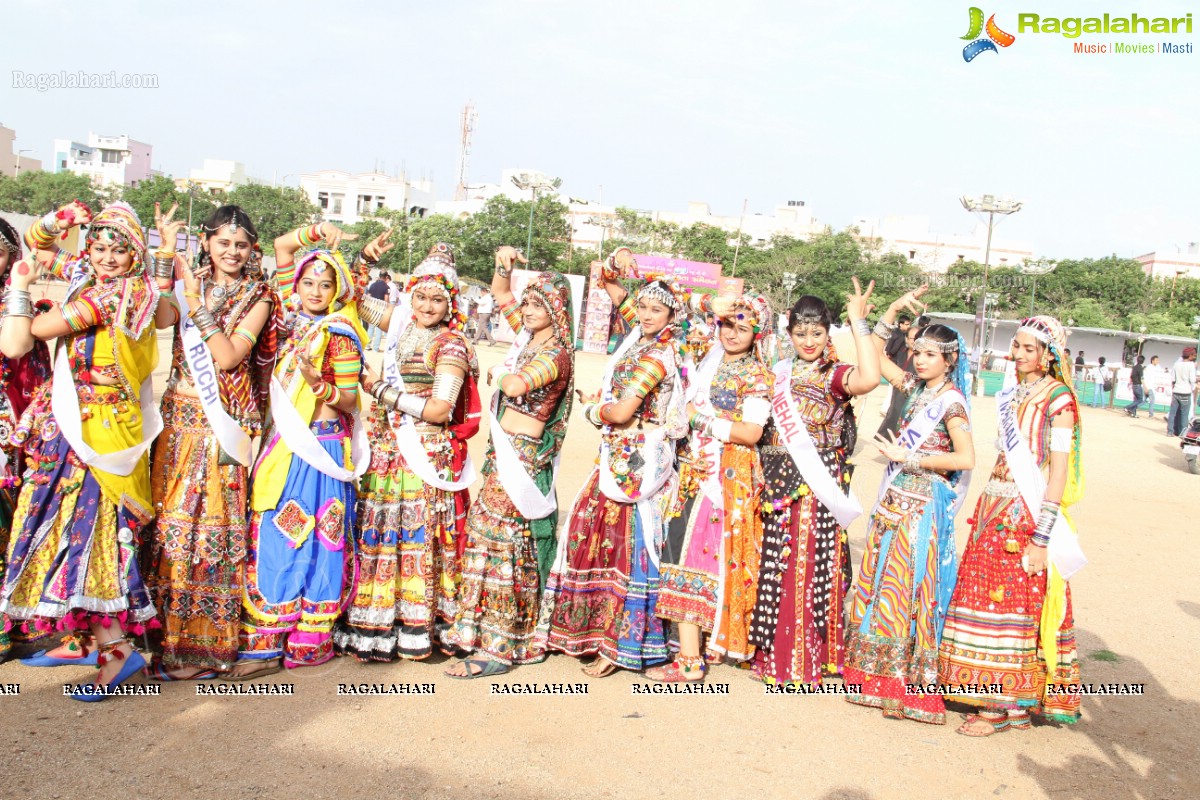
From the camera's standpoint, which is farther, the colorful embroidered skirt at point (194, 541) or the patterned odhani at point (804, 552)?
the patterned odhani at point (804, 552)

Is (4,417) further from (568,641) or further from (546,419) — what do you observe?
(568,641)

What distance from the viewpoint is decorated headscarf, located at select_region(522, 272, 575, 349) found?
4742 millimetres

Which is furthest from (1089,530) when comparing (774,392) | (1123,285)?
(1123,285)

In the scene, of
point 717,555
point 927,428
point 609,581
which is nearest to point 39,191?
point 609,581

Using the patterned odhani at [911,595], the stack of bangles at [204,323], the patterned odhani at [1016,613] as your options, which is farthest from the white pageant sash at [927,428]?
the stack of bangles at [204,323]

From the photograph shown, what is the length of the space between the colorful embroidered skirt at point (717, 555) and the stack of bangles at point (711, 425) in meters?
0.14

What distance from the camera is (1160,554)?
29.2 feet

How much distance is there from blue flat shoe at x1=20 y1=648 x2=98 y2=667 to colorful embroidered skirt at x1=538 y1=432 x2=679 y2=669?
213 centimetres

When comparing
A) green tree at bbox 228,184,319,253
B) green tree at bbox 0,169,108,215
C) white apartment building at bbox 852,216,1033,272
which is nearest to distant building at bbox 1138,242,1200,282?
white apartment building at bbox 852,216,1033,272

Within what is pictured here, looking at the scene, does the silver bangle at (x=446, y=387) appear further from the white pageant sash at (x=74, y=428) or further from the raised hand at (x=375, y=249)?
the white pageant sash at (x=74, y=428)

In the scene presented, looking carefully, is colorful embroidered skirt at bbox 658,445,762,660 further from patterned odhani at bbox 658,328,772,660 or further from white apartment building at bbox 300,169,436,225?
white apartment building at bbox 300,169,436,225

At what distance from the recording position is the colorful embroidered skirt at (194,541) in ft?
14.3

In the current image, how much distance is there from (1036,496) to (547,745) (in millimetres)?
2521

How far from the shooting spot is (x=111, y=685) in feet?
13.6
